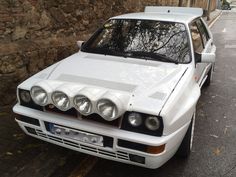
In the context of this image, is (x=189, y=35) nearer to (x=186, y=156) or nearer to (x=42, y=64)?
(x=186, y=156)

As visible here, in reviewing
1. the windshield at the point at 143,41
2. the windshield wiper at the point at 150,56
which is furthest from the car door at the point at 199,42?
the windshield wiper at the point at 150,56

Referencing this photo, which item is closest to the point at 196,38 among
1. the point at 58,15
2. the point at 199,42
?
the point at 199,42

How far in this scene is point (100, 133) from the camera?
302 cm

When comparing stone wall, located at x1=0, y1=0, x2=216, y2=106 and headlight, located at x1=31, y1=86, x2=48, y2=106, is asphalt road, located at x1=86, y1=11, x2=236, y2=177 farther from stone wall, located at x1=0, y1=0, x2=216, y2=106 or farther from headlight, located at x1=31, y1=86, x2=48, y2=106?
stone wall, located at x1=0, y1=0, x2=216, y2=106

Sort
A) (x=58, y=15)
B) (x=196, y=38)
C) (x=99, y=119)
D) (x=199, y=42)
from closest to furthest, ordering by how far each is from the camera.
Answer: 1. (x=99, y=119)
2. (x=196, y=38)
3. (x=199, y=42)
4. (x=58, y=15)

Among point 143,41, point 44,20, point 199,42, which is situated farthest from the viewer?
point 44,20

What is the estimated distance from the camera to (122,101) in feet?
9.64

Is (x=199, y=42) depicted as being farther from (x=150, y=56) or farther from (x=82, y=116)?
(x=82, y=116)

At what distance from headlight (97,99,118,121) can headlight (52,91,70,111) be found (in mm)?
340

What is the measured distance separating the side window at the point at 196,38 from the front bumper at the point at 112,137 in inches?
65.0

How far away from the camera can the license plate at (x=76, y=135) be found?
3.09m

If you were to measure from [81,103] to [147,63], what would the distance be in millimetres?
1248

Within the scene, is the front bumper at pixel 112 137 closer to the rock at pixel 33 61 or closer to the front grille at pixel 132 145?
the front grille at pixel 132 145

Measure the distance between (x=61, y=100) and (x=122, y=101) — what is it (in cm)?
61
